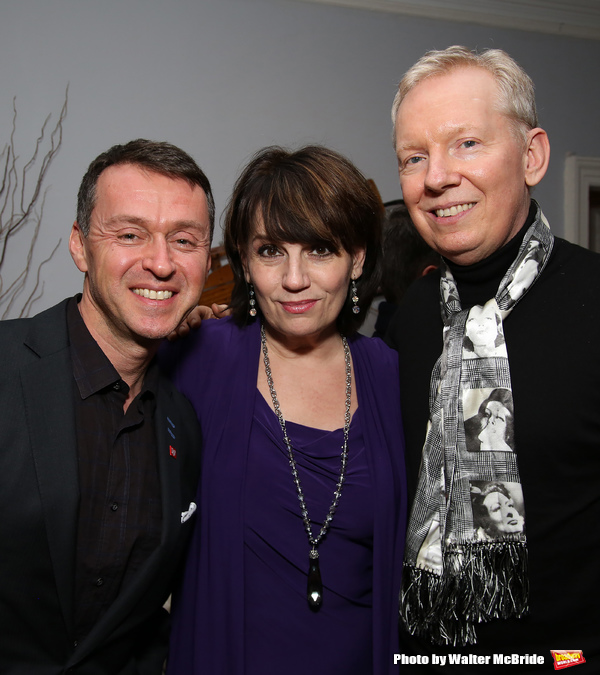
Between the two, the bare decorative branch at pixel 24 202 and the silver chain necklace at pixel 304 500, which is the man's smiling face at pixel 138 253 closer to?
the silver chain necklace at pixel 304 500

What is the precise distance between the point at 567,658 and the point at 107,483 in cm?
106

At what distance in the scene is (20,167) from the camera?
3473 mm

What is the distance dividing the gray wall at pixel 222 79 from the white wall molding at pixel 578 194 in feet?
0.22

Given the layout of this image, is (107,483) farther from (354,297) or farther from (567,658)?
(567,658)

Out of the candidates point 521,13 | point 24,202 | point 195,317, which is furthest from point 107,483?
point 521,13

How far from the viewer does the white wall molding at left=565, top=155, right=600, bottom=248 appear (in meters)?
4.40

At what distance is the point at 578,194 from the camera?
173 inches

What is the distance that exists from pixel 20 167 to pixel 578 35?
12.6 feet

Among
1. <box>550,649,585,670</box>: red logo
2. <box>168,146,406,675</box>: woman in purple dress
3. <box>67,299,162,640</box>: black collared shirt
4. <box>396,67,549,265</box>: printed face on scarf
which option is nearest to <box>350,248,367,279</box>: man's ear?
<box>168,146,406,675</box>: woman in purple dress

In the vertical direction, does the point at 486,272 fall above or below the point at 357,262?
below

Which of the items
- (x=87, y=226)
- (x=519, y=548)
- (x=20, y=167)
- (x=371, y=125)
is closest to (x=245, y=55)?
(x=371, y=125)

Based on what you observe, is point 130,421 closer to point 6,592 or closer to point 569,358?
point 6,592

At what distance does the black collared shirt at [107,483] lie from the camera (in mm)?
1326

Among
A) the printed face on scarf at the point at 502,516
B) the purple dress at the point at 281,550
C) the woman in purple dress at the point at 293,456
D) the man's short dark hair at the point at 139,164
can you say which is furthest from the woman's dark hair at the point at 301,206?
the printed face on scarf at the point at 502,516
